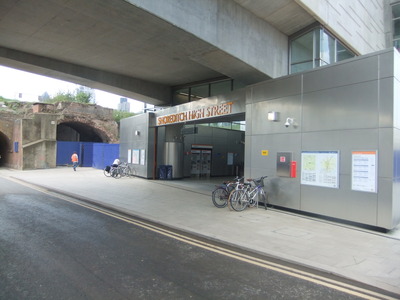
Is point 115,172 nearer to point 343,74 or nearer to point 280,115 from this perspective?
point 280,115

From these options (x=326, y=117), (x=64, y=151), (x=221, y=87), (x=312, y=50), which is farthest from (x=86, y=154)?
(x=326, y=117)

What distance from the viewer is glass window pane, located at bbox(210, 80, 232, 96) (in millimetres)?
15977

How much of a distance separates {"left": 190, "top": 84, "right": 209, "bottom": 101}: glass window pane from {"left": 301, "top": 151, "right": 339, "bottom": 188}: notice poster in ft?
31.7

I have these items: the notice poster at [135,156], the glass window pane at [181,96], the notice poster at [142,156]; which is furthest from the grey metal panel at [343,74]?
the notice poster at [135,156]

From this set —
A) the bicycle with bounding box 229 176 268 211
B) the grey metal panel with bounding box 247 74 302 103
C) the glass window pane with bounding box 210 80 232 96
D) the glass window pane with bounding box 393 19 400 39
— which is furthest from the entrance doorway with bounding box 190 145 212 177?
the glass window pane with bounding box 393 19 400 39

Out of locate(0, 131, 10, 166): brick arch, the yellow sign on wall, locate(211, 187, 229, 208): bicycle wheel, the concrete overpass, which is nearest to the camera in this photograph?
the concrete overpass

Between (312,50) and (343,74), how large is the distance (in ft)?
10.6

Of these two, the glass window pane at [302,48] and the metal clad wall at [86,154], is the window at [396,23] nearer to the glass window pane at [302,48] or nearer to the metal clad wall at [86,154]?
the glass window pane at [302,48]

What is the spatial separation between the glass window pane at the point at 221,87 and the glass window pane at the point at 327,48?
17.9ft

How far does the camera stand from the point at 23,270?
4.43m

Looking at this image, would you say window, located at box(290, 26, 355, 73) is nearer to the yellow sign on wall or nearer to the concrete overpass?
the concrete overpass

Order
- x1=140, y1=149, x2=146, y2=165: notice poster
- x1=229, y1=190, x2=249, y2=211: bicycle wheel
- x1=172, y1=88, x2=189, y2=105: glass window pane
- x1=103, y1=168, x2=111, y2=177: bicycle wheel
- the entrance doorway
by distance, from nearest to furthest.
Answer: x1=229, y1=190, x2=249, y2=211: bicycle wheel
x1=140, y1=149, x2=146, y2=165: notice poster
x1=172, y1=88, x2=189, y2=105: glass window pane
x1=103, y1=168, x2=111, y2=177: bicycle wheel
the entrance doorway

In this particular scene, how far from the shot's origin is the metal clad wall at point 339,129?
7227 mm

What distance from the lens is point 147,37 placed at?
29.2ft
